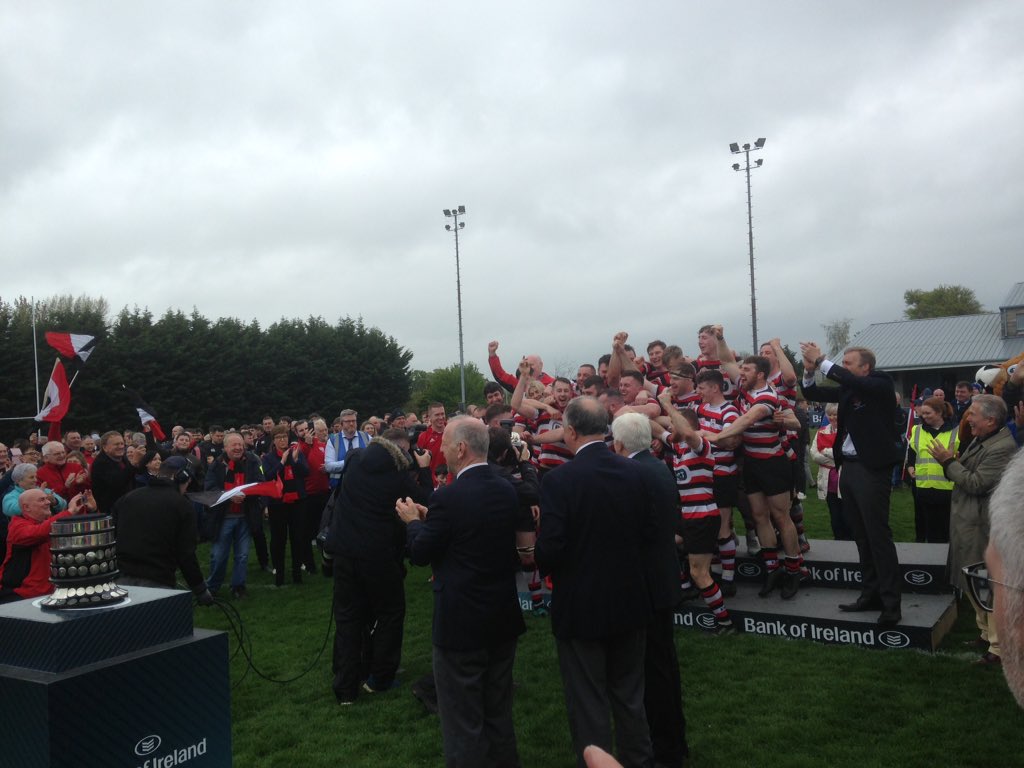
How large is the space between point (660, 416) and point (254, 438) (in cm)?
1030

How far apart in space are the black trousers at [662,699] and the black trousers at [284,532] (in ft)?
21.8

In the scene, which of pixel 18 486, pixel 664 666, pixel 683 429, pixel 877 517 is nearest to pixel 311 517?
pixel 18 486

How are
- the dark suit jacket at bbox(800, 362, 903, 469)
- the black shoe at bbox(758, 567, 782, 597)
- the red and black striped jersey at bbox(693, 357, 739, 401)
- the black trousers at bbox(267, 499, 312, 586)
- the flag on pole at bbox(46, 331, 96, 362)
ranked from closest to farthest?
the dark suit jacket at bbox(800, 362, 903, 469) → the black shoe at bbox(758, 567, 782, 597) → the red and black striped jersey at bbox(693, 357, 739, 401) → the black trousers at bbox(267, 499, 312, 586) → the flag on pole at bbox(46, 331, 96, 362)

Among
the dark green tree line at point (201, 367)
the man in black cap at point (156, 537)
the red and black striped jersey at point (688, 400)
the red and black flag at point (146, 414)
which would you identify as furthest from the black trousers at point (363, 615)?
the dark green tree line at point (201, 367)

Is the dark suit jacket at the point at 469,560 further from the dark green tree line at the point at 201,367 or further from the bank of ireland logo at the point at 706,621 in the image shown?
the dark green tree line at the point at 201,367

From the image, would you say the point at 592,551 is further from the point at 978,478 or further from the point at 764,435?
the point at 978,478

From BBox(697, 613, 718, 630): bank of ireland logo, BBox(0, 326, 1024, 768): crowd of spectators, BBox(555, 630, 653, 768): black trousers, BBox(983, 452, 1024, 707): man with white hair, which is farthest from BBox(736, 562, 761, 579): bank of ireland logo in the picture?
BBox(983, 452, 1024, 707): man with white hair

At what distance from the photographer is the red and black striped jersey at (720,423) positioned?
6.66 metres

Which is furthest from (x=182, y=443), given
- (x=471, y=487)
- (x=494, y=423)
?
(x=471, y=487)

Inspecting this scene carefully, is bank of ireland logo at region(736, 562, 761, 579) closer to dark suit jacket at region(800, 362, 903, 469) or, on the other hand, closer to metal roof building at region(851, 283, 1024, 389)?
dark suit jacket at region(800, 362, 903, 469)

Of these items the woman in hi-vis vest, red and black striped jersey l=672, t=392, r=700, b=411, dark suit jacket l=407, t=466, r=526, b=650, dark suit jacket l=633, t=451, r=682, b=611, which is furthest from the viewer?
the woman in hi-vis vest

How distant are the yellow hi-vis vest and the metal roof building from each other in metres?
35.1

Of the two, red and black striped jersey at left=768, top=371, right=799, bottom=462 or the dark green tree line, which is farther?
the dark green tree line

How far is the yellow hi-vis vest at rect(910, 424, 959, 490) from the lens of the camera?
8234mm
